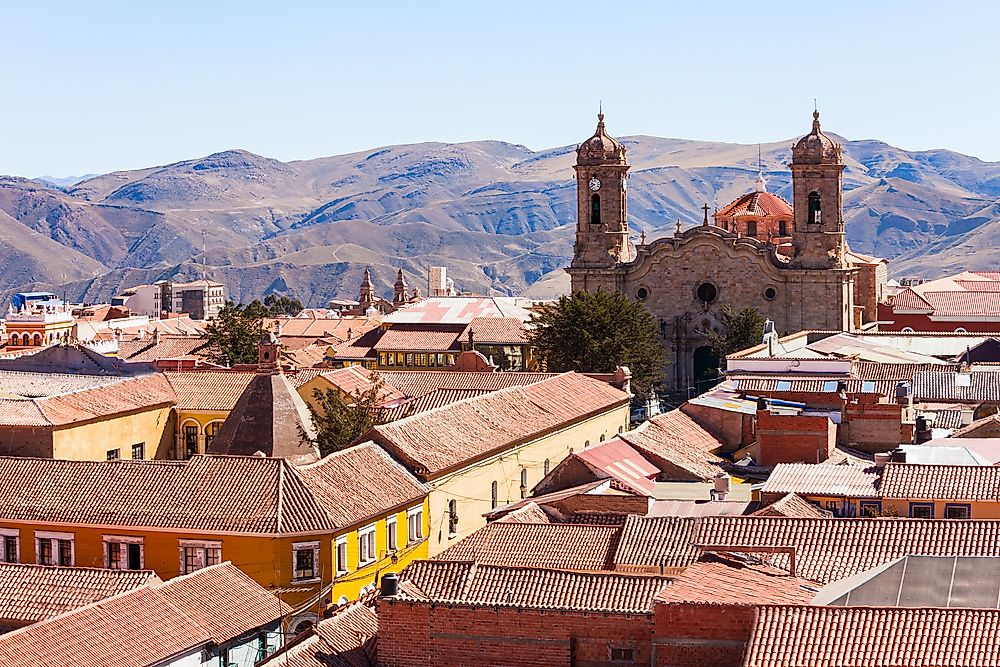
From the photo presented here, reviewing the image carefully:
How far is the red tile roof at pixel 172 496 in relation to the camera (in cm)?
3406

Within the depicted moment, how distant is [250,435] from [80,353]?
20356 mm

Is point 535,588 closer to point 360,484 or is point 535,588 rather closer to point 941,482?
point 941,482

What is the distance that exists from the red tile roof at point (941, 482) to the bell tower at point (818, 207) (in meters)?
53.4

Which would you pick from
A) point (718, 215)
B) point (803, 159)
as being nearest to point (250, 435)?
point (803, 159)

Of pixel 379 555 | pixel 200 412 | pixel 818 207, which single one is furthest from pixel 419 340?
pixel 379 555

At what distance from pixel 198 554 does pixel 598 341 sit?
125 feet

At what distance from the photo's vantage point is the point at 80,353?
59781mm

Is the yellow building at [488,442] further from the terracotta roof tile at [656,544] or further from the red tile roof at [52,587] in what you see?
the terracotta roof tile at [656,544]

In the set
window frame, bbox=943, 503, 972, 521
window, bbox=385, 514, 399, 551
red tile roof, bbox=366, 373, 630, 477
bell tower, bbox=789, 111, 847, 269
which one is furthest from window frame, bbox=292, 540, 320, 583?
bell tower, bbox=789, 111, 847, 269

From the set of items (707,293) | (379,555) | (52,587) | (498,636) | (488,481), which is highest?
(707,293)

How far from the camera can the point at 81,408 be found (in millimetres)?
47750

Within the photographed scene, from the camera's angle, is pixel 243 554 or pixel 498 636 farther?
pixel 243 554

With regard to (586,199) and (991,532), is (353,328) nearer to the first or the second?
(586,199)

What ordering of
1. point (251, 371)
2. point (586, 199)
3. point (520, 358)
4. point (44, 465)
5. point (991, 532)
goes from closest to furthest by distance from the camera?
point (991, 532)
point (44, 465)
point (251, 371)
point (520, 358)
point (586, 199)
